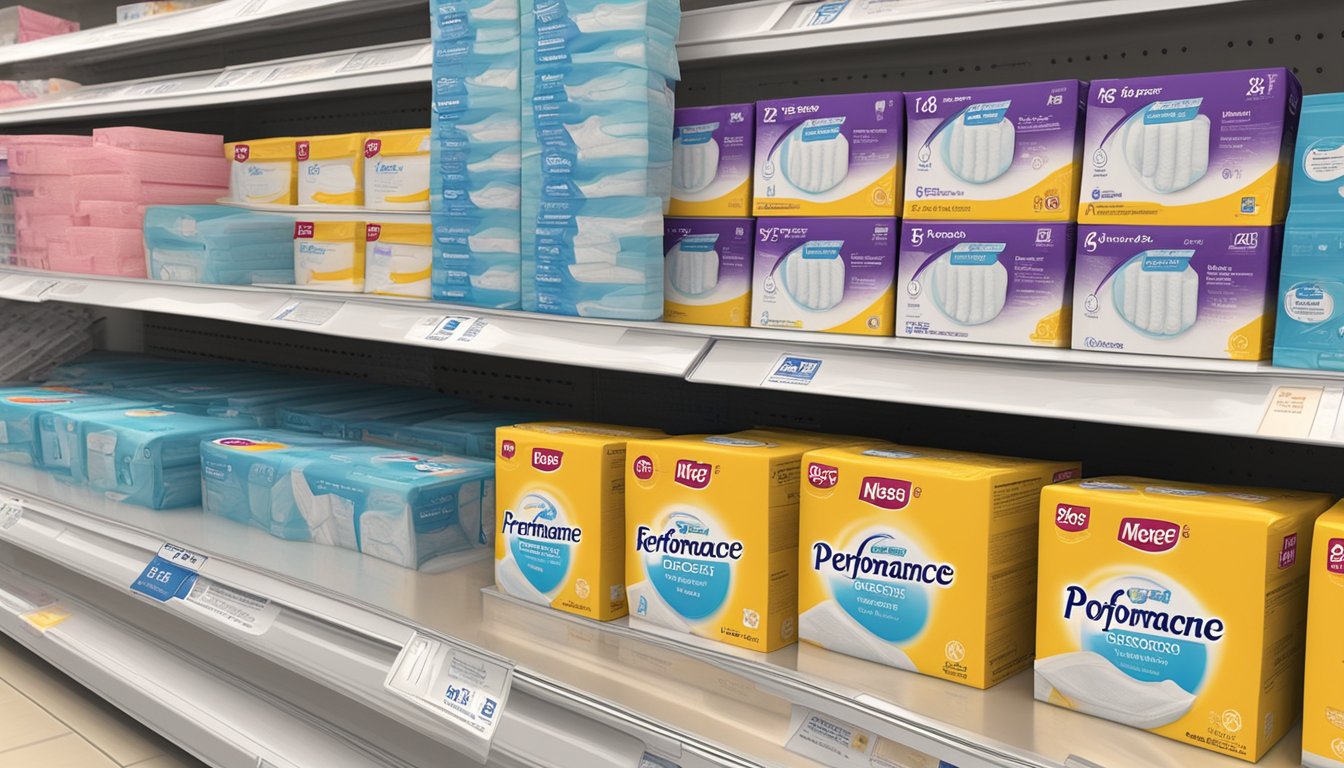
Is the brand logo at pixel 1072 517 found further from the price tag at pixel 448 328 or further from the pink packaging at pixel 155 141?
the pink packaging at pixel 155 141

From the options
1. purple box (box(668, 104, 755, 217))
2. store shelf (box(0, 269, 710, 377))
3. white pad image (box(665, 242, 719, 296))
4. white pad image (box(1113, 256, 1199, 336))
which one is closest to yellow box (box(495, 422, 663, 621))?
store shelf (box(0, 269, 710, 377))

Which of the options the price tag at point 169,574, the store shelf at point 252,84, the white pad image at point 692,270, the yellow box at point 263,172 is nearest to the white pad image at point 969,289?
the white pad image at point 692,270

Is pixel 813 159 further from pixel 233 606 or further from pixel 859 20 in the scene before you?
pixel 233 606

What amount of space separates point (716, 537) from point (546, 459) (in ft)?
1.02

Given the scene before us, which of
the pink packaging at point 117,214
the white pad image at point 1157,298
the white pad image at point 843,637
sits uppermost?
the pink packaging at point 117,214

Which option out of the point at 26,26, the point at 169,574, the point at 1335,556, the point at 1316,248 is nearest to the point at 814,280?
the point at 1316,248

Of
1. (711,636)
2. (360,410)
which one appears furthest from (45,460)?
(711,636)

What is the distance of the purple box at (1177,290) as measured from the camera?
115cm

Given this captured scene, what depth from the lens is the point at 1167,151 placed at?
3.92 feet

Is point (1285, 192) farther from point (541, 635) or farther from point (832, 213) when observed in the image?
point (541, 635)

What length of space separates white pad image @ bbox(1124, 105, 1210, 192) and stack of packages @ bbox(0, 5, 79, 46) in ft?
10.7

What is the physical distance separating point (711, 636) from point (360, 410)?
1.36 metres

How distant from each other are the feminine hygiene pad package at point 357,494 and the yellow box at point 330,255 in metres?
0.35

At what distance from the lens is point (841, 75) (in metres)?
1.88
